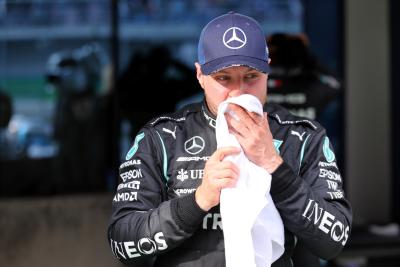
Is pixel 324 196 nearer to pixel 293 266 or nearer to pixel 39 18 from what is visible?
pixel 293 266

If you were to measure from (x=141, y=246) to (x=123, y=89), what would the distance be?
12.8 ft

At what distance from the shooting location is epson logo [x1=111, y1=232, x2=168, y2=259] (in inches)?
81.1

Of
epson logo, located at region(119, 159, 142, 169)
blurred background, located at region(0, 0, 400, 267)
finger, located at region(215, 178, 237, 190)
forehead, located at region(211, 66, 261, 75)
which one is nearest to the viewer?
finger, located at region(215, 178, 237, 190)

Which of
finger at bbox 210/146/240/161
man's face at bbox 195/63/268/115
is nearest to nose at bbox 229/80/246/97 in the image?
man's face at bbox 195/63/268/115

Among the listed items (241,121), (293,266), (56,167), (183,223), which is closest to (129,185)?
(183,223)

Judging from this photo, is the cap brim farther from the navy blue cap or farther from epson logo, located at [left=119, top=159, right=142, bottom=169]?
epson logo, located at [left=119, top=159, right=142, bottom=169]

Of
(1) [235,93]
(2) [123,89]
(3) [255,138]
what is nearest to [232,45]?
(1) [235,93]

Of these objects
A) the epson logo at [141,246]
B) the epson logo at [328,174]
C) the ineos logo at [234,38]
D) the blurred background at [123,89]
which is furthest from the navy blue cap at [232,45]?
the blurred background at [123,89]

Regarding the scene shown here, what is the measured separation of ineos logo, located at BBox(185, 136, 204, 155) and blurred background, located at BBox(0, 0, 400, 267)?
3.10 m

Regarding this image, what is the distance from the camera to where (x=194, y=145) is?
2.22 meters

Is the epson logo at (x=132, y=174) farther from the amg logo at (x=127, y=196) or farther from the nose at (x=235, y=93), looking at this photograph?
the nose at (x=235, y=93)

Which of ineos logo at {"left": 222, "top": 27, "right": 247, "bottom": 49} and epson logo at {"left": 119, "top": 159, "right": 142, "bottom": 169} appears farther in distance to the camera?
epson logo at {"left": 119, "top": 159, "right": 142, "bottom": 169}

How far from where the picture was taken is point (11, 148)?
18.9 ft

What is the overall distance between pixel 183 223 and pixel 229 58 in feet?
1.47
